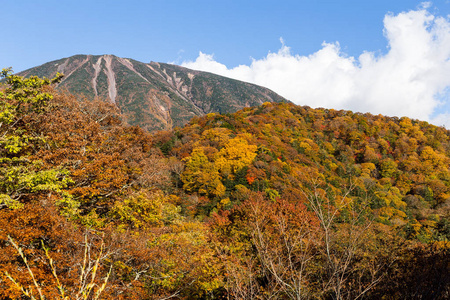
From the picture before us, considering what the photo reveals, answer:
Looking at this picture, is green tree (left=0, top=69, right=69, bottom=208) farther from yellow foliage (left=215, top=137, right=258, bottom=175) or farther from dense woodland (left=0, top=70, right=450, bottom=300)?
yellow foliage (left=215, top=137, right=258, bottom=175)

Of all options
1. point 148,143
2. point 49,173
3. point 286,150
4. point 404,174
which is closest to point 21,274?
point 49,173

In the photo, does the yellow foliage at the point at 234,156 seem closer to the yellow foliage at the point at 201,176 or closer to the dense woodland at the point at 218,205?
the dense woodland at the point at 218,205

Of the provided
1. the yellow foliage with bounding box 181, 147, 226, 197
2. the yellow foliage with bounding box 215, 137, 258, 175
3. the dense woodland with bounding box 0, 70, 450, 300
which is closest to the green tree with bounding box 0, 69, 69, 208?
the dense woodland with bounding box 0, 70, 450, 300

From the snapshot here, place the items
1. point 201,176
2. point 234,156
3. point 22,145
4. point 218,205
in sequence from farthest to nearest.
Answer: point 234,156 → point 201,176 → point 218,205 → point 22,145

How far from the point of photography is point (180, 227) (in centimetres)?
2128

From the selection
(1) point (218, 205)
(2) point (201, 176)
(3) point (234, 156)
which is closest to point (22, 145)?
(1) point (218, 205)

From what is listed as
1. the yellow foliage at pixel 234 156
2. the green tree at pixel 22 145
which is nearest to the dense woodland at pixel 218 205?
the green tree at pixel 22 145

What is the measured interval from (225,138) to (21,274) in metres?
44.2

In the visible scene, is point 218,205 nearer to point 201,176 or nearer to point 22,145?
point 201,176

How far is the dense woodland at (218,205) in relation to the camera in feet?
26.7

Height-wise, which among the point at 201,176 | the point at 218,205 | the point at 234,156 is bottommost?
the point at 218,205

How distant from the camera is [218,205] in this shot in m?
37.5

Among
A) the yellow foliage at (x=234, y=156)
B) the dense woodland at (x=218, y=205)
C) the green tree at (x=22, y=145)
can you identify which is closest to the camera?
the dense woodland at (x=218, y=205)

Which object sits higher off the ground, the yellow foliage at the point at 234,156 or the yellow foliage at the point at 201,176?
Result: the yellow foliage at the point at 234,156
